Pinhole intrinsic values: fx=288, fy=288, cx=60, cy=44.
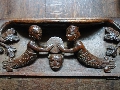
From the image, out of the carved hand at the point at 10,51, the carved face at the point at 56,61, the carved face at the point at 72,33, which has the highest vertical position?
the carved face at the point at 72,33

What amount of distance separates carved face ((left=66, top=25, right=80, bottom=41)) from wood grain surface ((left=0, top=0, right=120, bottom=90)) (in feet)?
0.29

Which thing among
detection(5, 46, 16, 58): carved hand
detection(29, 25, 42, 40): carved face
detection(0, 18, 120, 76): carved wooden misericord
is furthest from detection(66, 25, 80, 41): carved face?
detection(5, 46, 16, 58): carved hand

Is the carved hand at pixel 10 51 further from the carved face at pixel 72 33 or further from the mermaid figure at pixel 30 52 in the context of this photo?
the carved face at pixel 72 33

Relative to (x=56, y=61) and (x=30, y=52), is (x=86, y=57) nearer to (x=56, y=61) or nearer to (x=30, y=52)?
(x=56, y=61)

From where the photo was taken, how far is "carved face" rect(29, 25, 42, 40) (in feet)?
3.86

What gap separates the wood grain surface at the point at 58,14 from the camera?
120 centimetres

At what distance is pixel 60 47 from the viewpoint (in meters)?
1.20

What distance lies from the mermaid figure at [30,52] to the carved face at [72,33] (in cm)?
9

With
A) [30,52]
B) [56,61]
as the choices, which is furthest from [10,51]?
[56,61]

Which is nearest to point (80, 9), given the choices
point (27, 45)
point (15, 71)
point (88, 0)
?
point (88, 0)

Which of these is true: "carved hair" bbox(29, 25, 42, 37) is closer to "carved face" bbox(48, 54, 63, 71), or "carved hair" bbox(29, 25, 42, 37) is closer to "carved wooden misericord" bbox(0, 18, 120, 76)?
"carved wooden misericord" bbox(0, 18, 120, 76)

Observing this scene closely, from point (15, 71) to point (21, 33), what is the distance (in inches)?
6.7

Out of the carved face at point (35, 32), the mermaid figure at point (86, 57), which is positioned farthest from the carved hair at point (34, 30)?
the mermaid figure at point (86, 57)

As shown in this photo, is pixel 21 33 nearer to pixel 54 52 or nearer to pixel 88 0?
pixel 54 52
